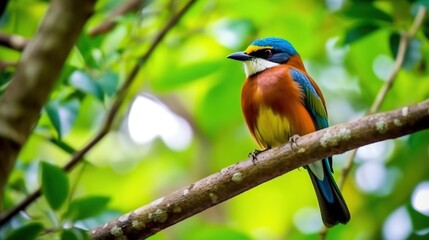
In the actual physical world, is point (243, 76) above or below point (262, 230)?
above

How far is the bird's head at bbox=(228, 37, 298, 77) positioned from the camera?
3.75 metres

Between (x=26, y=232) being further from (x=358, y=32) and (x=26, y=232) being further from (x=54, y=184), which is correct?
(x=358, y=32)

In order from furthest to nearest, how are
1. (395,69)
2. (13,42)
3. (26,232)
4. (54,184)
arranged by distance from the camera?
(395,69) < (13,42) < (54,184) < (26,232)

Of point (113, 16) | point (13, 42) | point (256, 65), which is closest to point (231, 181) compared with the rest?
point (13, 42)

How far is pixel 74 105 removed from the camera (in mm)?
3301

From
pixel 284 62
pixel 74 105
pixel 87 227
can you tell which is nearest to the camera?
pixel 87 227

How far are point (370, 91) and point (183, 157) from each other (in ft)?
7.55

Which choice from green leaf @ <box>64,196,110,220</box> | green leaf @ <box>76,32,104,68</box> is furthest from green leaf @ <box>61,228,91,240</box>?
green leaf @ <box>76,32,104,68</box>

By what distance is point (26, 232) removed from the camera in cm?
213

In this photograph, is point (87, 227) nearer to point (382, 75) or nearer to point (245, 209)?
point (382, 75)

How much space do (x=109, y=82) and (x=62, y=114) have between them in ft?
0.90

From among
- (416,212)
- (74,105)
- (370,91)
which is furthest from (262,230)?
(74,105)

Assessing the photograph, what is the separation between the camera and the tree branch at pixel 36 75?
1640mm

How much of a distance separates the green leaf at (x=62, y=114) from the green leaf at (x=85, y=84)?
107 mm
